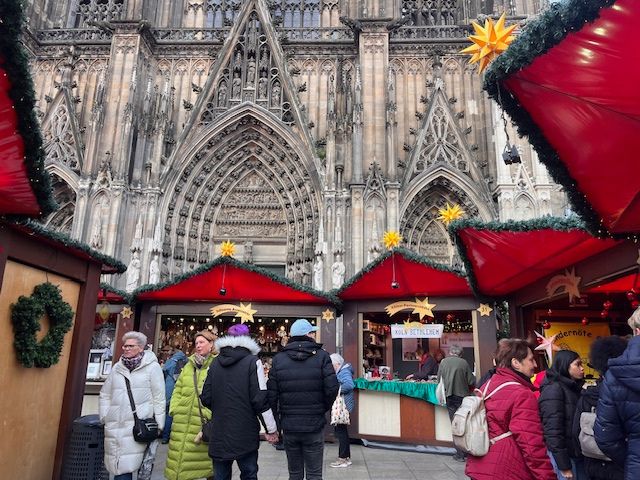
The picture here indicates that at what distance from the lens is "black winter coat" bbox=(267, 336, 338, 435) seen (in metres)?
3.67

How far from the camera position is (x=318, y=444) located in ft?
12.4

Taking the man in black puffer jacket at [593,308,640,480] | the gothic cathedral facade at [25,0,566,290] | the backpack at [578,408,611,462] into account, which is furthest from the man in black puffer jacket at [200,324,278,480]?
the gothic cathedral facade at [25,0,566,290]

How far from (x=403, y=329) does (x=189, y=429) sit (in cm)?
533

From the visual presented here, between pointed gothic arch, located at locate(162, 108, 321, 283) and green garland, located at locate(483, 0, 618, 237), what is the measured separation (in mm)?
11754

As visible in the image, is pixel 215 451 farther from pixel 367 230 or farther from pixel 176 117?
pixel 176 117

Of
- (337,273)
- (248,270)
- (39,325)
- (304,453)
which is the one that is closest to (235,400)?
(304,453)

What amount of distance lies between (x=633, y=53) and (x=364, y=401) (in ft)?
22.0

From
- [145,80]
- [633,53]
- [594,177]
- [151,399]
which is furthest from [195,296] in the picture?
[145,80]

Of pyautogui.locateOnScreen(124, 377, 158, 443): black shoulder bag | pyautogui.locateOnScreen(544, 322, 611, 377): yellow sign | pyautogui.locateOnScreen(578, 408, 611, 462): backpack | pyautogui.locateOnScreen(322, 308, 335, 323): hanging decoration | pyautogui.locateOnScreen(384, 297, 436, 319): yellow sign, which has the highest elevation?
pyautogui.locateOnScreen(384, 297, 436, 319): yellow sign

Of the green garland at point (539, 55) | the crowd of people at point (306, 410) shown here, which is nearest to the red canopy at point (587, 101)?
the green garland at point (539, 55)

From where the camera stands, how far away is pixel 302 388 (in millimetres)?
3691

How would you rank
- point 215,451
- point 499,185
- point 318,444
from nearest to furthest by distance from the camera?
point 215,451 < point 318,444 < point 499,185

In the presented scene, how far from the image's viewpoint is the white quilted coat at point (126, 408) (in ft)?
12.3

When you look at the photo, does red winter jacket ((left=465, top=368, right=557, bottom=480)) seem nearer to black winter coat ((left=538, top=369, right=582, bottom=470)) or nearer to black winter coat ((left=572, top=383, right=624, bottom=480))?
black winter coat ((left=572, top=383, right=624, bottom=480))
